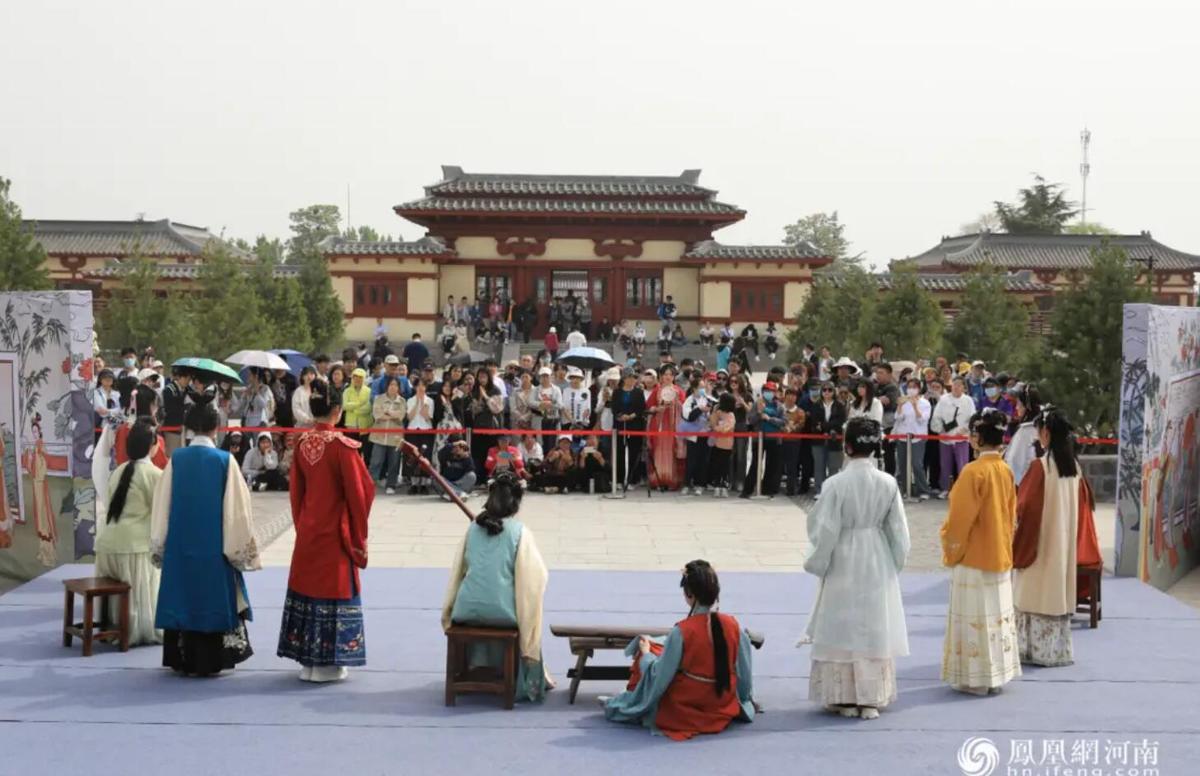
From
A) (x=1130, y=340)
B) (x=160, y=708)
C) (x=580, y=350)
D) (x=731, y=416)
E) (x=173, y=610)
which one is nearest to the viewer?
(x=160, y=708)

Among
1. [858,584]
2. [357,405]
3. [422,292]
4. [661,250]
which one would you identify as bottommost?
[858,584]

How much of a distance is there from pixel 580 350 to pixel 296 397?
4005 millimetres

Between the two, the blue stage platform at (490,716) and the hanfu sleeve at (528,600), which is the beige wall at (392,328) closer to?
the blue stage platform at (490,716)

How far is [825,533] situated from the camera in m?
6.84

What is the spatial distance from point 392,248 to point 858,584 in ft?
108

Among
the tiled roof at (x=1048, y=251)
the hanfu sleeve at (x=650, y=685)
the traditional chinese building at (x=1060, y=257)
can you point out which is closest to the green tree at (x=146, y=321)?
the hanfu sleeve at (x=650, y=685)

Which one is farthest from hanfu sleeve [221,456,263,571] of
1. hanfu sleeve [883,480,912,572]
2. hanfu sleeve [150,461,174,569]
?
hanfu sleeve [883,480,912,572]

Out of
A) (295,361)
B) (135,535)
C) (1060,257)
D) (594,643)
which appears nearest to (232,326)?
(295,361)

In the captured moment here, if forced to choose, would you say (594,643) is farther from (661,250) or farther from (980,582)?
(661,250)

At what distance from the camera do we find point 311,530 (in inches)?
285

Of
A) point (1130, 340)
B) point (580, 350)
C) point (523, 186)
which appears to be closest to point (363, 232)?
point (523, 186)

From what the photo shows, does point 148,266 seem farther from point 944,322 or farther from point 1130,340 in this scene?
point 1130,340

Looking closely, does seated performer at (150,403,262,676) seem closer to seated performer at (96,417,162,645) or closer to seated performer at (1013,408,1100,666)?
seated performer at (96,417,162,645)

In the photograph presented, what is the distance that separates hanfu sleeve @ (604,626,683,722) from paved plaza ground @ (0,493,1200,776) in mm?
106
